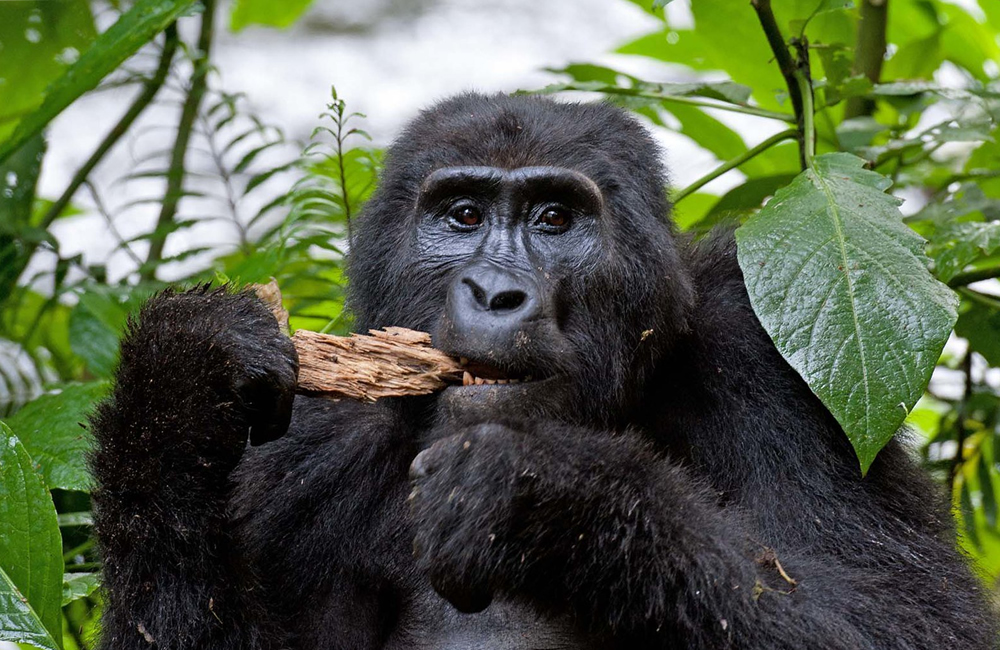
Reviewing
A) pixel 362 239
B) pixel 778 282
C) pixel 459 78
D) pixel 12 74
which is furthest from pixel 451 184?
pixel 459 78

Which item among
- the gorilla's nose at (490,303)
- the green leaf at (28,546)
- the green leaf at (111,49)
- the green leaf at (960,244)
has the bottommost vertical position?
the green leaf at (28,546)

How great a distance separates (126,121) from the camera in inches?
222

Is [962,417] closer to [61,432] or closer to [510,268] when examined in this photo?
[510,268]

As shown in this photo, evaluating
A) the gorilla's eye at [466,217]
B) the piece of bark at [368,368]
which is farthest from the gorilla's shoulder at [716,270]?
the piece of bark at [368,368]

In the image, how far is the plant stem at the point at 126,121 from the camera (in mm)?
5355

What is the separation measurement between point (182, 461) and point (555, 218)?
1.27 meters

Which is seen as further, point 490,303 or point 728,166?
point 728,166

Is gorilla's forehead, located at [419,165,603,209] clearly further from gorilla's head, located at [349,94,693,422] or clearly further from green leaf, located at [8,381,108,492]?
green leaf, located at [8,381,108,492]

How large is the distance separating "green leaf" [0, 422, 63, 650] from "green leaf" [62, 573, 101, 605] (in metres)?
0.32

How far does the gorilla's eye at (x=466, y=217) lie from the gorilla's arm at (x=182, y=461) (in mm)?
678

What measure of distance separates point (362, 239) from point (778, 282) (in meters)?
1.43

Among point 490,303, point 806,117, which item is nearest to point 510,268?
point 490,303

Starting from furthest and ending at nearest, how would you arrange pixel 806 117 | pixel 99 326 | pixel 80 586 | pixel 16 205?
pixel 16 205
pixel 99 326
pixel 806 117
pixel 80 586

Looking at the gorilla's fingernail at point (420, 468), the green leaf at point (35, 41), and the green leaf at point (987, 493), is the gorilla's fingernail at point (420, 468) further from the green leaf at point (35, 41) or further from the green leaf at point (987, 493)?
the green leaf at point (35, 41)
